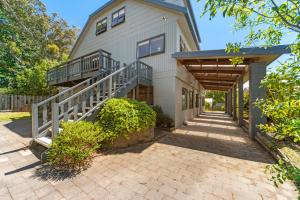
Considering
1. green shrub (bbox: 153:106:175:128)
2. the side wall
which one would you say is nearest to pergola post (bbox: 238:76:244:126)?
the side wall

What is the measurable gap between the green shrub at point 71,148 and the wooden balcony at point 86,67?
3782mm

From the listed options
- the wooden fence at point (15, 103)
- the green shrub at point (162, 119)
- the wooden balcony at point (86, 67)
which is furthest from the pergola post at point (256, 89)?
the wooden fence at point (15, 103)

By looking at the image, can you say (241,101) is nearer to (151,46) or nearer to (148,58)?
(148,58)

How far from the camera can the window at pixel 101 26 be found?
12.2 m

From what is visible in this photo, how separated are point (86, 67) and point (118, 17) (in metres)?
5.42

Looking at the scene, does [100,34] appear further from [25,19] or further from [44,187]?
[25,19]

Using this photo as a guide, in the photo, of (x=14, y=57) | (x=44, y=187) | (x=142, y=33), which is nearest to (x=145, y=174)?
(x=44, y=187)

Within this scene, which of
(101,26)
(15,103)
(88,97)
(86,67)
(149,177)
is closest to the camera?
(149,177)

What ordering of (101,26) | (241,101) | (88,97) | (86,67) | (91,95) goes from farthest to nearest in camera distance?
(101,26), (241,101), (86,67), (88,97), (91,95)

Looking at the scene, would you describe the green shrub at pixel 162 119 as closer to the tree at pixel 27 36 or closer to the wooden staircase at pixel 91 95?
the wooden staircase at pixel 91 95

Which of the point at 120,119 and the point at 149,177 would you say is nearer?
the point at 149,177

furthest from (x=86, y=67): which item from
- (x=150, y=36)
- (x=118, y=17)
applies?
(x=118, y=17)

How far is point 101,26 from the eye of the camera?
12.5m

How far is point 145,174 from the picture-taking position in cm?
355
